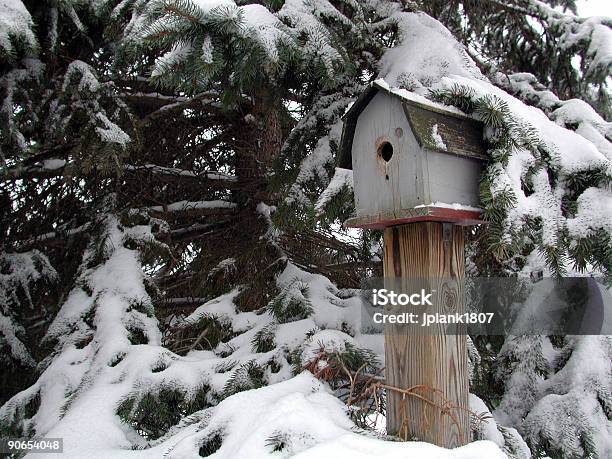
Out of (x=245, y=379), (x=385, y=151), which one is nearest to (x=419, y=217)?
(x=385, y=151)

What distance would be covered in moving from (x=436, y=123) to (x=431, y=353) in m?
0.74

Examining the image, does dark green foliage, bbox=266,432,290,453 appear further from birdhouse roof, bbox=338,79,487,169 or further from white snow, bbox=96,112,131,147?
white snow, bbox=96,112,131,147

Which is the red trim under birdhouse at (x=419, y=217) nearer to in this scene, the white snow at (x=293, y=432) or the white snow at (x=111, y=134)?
the white snow at (x=293, y=432)

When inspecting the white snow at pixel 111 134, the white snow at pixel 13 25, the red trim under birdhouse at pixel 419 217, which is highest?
the white snow at pixel 13 25

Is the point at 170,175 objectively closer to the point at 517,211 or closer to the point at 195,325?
the point at 195,325

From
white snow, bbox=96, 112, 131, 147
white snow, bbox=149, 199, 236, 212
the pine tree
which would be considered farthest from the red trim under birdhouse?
white snow, bbox=149, 199, 236, 212

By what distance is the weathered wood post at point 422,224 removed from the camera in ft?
5.54

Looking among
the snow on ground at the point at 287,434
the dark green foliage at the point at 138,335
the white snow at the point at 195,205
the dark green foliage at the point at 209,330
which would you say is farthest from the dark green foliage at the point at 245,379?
the white snow at the point at 195,205

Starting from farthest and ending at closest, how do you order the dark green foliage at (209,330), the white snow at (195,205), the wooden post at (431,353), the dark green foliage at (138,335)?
the white snow at (195,205), the dark green foliage at (209,330), the dark green foliage at (138,335), the wooden post at (431,353)

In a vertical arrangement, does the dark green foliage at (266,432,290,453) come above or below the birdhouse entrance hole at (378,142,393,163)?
below

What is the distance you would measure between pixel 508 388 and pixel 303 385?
1.23m

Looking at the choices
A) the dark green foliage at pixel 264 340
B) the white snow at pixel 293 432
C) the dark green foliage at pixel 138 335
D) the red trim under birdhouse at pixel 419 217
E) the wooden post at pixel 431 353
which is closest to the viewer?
the white snow at pixel 293 432

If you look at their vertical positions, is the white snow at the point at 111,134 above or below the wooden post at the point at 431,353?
above

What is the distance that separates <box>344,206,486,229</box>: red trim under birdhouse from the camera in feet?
5.38
